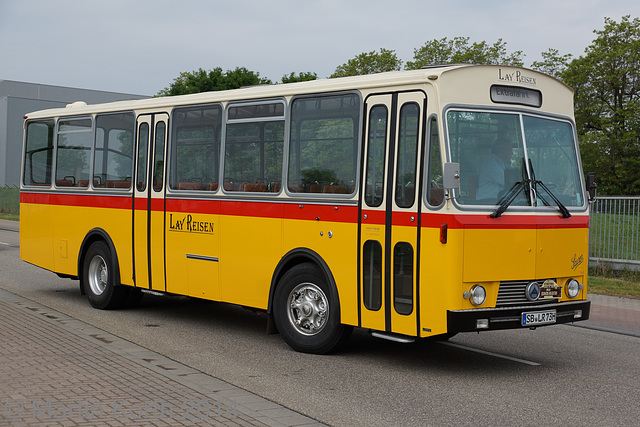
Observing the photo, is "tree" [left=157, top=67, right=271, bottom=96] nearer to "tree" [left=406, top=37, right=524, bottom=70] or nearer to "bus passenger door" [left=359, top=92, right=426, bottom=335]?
"tree" [left=406, top=37, right=524, bottom=70]

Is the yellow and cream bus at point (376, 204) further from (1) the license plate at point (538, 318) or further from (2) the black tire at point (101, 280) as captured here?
Answer: (2) the black tire at point (101, 280)

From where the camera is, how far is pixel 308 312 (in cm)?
888

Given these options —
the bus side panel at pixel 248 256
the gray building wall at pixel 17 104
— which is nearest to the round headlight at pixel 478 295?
the bus side panel at pixel 248 256

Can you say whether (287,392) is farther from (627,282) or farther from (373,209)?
(627,282)

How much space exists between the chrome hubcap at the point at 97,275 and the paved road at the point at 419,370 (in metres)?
0.37

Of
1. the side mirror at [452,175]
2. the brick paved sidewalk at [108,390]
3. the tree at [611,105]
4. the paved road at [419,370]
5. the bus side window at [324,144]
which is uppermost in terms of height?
the tree at [611,105]

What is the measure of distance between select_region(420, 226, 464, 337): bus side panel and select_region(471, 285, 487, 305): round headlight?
15 cm

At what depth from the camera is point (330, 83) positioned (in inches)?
348

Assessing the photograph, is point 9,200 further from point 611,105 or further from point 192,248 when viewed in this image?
point 192,248

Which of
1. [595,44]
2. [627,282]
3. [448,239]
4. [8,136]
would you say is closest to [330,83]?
[448,239]

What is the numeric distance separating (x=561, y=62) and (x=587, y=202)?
133ft

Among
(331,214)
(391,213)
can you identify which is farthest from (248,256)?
(391,213)

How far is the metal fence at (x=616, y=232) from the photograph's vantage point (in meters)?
17.0

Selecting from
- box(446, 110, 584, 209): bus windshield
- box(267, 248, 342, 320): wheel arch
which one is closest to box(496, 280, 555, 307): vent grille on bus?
box(446, 110, 584, 209): bus windshield
